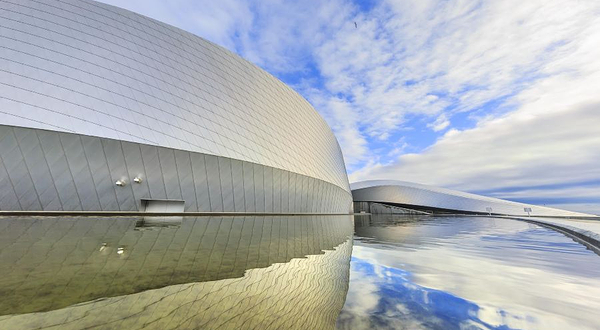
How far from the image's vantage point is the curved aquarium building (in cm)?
1218

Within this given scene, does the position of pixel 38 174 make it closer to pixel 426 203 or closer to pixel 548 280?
pixel 548 280

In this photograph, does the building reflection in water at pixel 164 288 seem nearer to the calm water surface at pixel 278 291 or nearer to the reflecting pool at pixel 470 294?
the calm water surface at pixel 278 291

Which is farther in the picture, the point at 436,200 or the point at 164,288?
the point at 436,200

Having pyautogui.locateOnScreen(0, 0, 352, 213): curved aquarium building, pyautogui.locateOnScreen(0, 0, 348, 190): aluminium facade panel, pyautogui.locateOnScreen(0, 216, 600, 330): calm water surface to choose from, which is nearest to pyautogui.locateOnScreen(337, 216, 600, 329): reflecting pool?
pyautogui.locateOnScreen(0, 216, 600, 330): calm water surface

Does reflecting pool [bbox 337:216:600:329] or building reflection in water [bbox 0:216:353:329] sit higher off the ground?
building reflection in water [bbox 0:216:353:329]

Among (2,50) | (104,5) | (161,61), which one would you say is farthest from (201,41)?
(2,50)

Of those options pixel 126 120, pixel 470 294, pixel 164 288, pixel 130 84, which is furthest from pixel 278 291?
pixel 130 84

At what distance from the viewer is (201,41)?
2008 centimetres

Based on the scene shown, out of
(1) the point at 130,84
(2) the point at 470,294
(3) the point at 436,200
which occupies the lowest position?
(2) the point at 470,294

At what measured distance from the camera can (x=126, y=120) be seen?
14320 mm

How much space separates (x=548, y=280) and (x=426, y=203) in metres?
55.3

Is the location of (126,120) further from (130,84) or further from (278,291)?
(278,291)

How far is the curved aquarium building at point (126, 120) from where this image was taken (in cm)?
1218

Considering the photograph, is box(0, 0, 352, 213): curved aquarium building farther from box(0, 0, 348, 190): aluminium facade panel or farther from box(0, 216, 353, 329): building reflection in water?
box(0, 216, 353, 329): building reflection in water
